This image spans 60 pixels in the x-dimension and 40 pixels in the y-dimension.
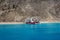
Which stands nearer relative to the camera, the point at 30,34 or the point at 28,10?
the point at 30,34

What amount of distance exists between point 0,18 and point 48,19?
1728 cm

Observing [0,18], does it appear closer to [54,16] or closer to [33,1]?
[33,1]

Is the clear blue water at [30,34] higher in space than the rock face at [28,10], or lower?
lower

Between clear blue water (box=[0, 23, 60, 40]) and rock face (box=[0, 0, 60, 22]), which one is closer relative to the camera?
clear blue water (box=[0, 23, 60, 40])

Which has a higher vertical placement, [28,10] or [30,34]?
[28,10]

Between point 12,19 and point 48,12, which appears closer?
point 12,19

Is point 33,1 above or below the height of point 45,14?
above

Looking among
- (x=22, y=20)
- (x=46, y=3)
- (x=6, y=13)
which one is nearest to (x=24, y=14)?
(x=22, y=20)

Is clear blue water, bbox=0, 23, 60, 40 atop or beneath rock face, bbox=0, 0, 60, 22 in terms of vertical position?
beneath

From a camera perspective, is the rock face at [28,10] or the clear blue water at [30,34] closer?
the clear blue water at [30,34]

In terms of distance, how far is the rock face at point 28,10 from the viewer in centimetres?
6084

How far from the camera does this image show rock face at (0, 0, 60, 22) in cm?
6084

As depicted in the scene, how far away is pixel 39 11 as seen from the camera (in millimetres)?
65188

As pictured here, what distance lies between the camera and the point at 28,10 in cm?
6394
